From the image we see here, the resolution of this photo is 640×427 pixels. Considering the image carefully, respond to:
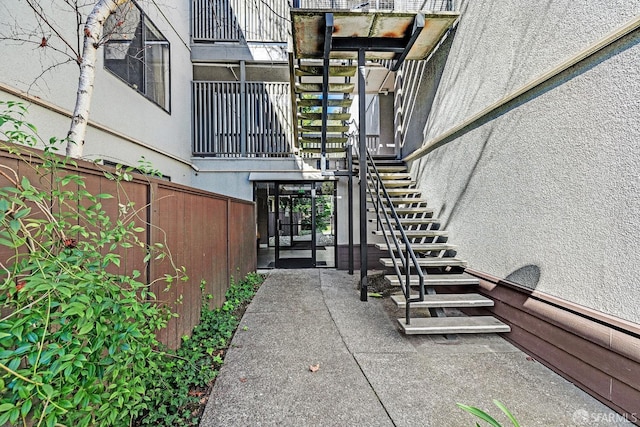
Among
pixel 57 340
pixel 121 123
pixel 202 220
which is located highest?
pixel 121 123

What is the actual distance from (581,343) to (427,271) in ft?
7.25

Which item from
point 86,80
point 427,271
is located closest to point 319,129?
point 427,271

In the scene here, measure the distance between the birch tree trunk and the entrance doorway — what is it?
4.94 m

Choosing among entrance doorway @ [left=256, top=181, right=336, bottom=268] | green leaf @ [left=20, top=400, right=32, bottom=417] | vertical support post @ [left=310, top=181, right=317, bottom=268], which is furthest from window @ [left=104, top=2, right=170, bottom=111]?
green leaf @ [left=20, top=400, right=32, bottom=417]

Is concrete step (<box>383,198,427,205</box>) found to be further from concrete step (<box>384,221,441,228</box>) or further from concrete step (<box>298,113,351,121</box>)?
concrete step (<box>298,113,351,121</box>)

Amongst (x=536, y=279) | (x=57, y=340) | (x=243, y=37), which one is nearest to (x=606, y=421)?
(x=536, y=279)

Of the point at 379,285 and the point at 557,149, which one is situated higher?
the point at 557,149

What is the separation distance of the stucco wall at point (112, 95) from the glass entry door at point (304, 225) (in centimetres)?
233

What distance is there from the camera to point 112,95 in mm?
3955

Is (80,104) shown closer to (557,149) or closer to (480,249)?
(557,149)

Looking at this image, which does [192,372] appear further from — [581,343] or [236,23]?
[236,23]

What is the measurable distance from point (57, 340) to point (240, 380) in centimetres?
162

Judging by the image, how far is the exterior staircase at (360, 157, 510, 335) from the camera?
121 inches

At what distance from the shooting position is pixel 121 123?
4.14m
